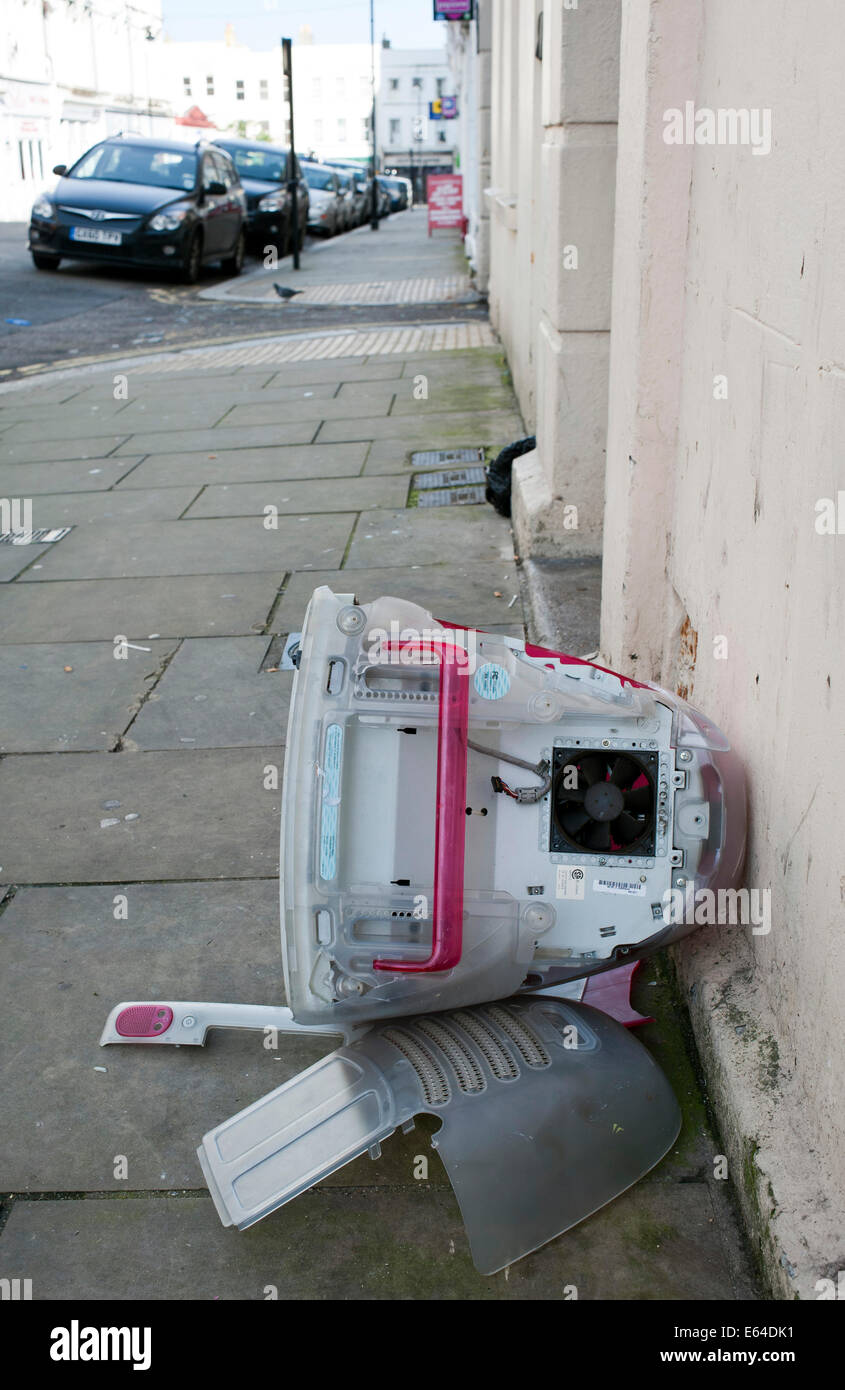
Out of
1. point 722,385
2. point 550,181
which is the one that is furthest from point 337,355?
point 722,385

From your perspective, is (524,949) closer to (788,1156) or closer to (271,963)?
(788,1156)

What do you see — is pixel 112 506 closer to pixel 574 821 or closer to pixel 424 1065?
pixel 574 821

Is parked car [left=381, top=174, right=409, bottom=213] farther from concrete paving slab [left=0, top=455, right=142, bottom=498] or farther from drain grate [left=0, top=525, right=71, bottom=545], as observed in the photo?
drain grate [left=0, top=525, right=71, bottom=545]

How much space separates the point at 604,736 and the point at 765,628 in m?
0.36

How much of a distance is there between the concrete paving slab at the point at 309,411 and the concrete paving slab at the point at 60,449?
813 mm

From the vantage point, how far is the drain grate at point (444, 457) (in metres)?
7.27

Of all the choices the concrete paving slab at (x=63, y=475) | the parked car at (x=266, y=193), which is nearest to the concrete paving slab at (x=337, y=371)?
the concrete paving slab at (x=63, y=475)

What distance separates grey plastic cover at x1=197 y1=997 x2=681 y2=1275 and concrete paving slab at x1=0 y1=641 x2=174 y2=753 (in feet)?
6.67

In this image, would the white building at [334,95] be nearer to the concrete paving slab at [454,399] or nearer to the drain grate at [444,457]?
the concrete paving slab at [454,399]

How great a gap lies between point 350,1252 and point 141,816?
1710 mm

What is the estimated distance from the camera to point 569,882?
223cm

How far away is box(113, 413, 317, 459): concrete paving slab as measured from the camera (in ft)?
26.2

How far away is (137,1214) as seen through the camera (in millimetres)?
2148

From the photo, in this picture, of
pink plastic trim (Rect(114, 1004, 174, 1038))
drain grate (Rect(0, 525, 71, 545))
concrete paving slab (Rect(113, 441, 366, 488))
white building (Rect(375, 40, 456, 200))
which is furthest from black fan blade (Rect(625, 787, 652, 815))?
white building (Rect(375, 40, 456, 200))
